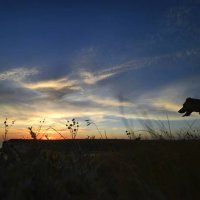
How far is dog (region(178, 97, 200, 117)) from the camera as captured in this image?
16094 mm

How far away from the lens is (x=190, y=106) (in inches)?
643
